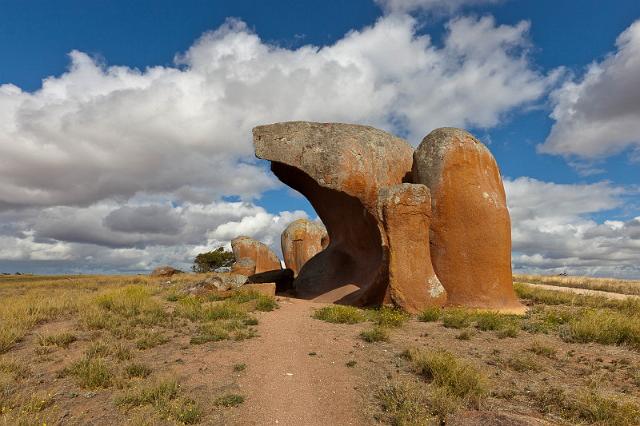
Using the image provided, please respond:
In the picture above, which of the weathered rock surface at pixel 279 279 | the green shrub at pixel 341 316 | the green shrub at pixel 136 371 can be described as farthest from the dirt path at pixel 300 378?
the weathered rock surface at pixel 279 279

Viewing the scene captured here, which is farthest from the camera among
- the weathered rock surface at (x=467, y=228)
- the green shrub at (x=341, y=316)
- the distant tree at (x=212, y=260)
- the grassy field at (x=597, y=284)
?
the distant tree at (x=212, y=260)

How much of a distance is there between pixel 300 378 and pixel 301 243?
21.6 meters

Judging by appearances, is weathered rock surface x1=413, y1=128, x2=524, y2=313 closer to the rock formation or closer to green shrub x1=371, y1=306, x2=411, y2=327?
the rock formation

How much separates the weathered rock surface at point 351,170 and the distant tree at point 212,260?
35.8m

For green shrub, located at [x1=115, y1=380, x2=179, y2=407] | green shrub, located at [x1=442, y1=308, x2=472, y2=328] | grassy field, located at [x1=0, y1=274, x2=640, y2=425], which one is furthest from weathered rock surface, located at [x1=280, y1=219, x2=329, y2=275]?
green shrub, located at [x1=115, y1=380, x2=179, y2=407]

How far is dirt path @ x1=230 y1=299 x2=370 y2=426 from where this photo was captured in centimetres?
579

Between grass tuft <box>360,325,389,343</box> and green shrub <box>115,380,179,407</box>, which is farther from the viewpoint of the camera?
grass tuft <box>360,325,389,343</box>

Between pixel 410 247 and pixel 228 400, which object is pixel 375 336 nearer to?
pixel 228 400

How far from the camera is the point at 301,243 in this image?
28609mm

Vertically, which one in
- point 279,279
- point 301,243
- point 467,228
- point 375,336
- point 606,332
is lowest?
point 375,336

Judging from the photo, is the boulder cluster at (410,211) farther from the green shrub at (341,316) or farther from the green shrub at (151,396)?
the green shrub at (151,396)

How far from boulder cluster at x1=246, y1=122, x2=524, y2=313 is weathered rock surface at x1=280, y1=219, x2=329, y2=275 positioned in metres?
10.8

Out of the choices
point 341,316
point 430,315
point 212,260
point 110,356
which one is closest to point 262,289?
point 341,316

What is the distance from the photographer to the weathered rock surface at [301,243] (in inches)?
1121
